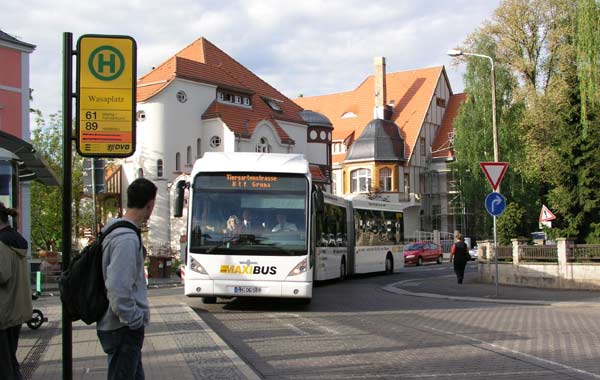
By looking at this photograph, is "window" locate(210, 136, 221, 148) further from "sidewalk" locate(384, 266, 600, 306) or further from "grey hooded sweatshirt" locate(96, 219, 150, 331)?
"grey hooded sweatshirt" locate(96, 219, 150, 331)

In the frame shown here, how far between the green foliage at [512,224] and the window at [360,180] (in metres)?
41.6

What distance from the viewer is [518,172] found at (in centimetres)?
5319

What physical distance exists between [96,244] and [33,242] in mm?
46082

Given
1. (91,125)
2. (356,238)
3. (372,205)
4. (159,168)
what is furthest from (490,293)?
(159,168)

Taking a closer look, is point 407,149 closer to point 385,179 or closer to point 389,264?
point 385,179

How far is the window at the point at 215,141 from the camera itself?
177ft

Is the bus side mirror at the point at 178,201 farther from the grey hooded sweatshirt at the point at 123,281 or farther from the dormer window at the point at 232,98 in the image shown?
the dormer window at the point at 232,98

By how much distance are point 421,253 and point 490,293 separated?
91.0 ft

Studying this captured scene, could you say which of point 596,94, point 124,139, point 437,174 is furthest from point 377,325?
point 437,174

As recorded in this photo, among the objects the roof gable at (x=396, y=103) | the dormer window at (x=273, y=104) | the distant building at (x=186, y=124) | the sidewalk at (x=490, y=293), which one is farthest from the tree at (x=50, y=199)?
the roof gable at (x=396, y=103)

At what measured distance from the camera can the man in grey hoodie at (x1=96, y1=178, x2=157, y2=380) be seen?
15.9ft

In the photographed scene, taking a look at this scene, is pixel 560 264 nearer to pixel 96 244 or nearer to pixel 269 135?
pixel 96 244

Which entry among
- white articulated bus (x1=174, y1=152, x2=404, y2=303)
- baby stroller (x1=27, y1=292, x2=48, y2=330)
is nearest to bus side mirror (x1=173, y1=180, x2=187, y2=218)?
white articulated bus (x1=174, y1=152, x2=404, y2=303)

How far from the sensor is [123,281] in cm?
486
